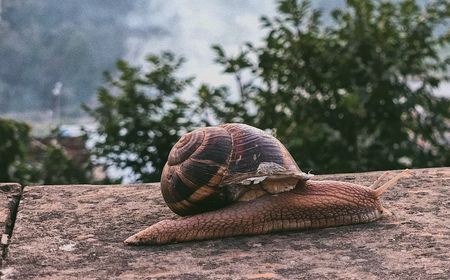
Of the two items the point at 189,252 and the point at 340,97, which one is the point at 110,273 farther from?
the point at 340,97

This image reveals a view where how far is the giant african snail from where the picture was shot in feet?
9.23

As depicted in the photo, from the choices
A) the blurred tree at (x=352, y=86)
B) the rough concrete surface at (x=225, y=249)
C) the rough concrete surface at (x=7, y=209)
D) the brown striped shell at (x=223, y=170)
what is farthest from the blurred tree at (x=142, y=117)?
the brown striped shell at (x=223, y=170)

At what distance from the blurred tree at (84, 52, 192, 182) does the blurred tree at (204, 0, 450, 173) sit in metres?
0.24

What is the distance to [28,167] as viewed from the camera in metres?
5.52

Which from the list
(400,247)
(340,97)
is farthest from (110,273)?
(340,97)

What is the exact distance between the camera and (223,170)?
9.26 feet

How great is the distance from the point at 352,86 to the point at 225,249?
8.90ft

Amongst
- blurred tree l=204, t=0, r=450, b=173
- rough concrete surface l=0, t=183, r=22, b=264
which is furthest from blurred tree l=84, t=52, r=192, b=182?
rough concrete surface l=0, t=183, r=22, b=264

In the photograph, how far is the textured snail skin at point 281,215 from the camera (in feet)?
9.20

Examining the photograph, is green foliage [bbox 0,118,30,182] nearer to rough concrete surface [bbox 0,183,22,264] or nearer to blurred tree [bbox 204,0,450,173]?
blurred tree [bbox 204,0,450,173]

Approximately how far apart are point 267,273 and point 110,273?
48cm

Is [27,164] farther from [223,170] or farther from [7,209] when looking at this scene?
[223,170]

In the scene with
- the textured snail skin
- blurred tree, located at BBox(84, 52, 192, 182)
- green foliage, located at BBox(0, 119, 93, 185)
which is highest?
the textured snail skin

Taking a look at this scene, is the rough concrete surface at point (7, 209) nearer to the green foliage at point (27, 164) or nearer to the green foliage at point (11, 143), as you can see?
the green foliage at point (27, 164)
